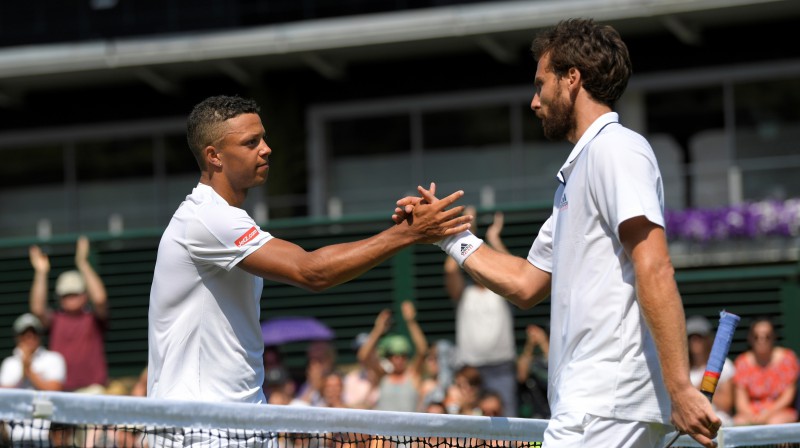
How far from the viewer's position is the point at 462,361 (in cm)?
1223

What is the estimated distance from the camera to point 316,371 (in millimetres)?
12406

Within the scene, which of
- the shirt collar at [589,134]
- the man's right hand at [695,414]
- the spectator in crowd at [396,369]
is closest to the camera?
the man's right hand at [695,414]

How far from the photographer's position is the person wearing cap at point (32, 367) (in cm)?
1177

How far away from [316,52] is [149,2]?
8.37 feet

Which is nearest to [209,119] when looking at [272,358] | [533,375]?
[533,375]

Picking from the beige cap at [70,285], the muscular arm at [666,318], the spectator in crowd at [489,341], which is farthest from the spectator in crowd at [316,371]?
the muscular arm at [666,318]

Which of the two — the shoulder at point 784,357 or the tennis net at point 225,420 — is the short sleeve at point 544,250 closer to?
the tennis net at point 225,420

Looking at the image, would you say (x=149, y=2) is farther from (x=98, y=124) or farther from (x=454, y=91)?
(x=454, y=91)

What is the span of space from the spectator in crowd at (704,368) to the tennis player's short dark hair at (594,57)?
21.1 ft

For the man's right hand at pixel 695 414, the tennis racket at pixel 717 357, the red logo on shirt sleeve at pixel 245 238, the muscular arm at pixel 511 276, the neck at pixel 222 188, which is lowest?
the man's right hand at pixel 695 414

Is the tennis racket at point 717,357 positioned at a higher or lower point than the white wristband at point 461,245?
lower

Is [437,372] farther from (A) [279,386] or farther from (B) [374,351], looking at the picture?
(A) [279,386]

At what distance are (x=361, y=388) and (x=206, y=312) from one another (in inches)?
292

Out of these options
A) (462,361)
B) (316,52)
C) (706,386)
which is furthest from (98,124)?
(706,386)
